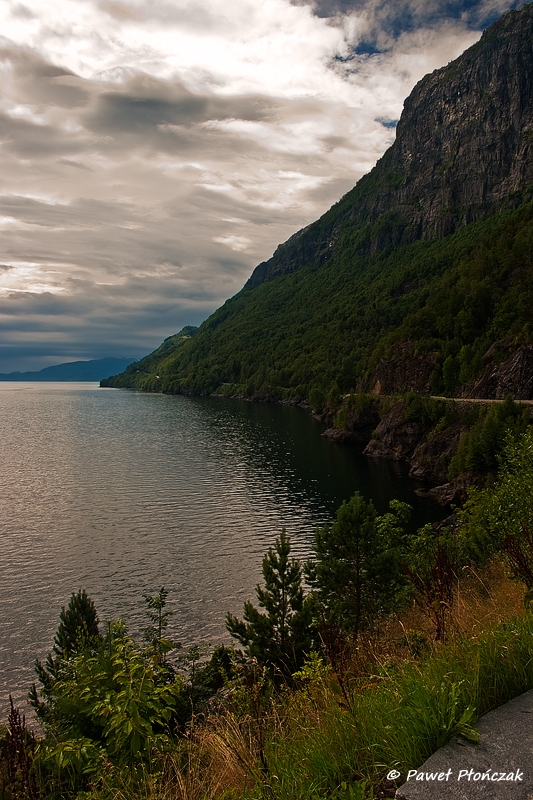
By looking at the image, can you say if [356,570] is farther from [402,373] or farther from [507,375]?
[402,373]

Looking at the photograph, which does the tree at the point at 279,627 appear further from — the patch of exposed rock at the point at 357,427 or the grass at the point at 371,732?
the patch of exposed rock at the point at 357,427

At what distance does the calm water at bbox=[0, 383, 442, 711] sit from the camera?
113ft

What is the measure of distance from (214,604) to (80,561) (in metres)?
14.8

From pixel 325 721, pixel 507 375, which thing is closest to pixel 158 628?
pixel 325 721

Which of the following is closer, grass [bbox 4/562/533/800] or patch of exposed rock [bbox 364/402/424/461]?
grass [bbox 4/562/533/800]

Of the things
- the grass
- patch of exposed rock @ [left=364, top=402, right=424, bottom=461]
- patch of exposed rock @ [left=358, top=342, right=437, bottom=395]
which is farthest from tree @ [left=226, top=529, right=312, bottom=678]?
patch of exposed rock @ [left=358, top=342, right=437, bottom=395]

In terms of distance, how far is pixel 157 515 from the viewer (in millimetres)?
55688

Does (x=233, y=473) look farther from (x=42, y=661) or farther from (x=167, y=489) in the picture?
(x=42, y=661)

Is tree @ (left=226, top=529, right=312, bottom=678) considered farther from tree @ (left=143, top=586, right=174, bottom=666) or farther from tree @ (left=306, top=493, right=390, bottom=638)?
tree @ (left=143, top=586, right=174, bottom=666)

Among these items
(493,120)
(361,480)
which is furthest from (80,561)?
(493,120)

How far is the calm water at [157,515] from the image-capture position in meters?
34.5

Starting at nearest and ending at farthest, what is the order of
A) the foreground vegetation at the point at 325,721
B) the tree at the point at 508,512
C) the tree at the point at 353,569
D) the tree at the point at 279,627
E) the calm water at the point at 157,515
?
the foreground vegetation at the point at 325,721 < the tree at the point at 508,512 < the tree at the point at 279,627 < the tree at the point at 353,569 < the calm water at the point at 157,515

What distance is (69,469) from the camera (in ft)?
263

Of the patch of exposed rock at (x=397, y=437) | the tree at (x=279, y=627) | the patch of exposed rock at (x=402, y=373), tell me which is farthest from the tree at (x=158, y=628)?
the patch of exposed rock at (x=402, y=373)
